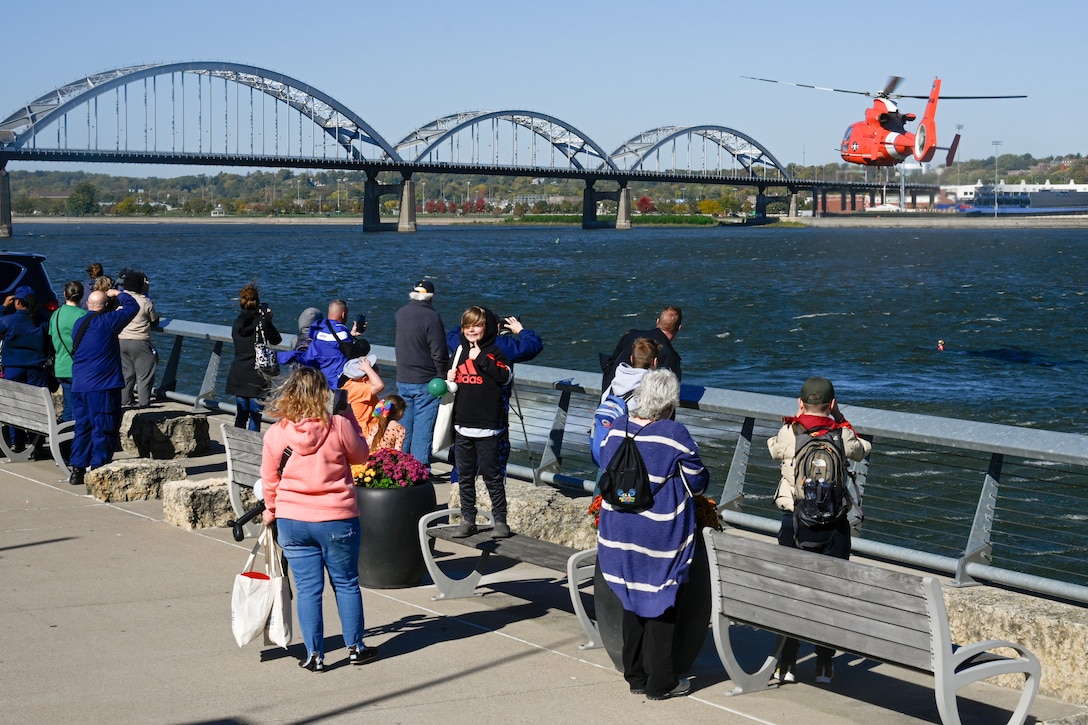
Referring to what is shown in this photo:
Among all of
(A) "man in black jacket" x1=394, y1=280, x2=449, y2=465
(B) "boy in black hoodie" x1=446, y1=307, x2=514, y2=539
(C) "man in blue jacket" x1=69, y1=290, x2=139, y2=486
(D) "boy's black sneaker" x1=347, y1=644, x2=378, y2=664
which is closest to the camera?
→ (D) "boy's black sneaker" x1=347, y1=644, x2=378, y2=664

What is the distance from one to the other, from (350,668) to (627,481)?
5.80 feet

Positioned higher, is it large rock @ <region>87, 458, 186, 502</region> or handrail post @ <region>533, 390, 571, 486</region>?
handrail post @ <region>533, 390, 571, 486</region>

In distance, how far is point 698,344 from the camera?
46.0 m

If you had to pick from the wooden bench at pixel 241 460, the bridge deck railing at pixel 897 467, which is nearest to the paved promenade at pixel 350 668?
the wooden bench at pixel 241 460

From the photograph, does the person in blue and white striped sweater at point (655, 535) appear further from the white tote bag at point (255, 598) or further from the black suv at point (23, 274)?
the black suv at point (23, 274)

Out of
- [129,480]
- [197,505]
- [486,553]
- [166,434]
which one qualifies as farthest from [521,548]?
[166,434]

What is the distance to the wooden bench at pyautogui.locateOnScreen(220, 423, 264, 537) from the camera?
878 centimetres

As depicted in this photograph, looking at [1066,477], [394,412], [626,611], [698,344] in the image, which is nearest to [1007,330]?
[698,344]

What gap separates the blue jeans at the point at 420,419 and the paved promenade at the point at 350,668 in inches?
65.6

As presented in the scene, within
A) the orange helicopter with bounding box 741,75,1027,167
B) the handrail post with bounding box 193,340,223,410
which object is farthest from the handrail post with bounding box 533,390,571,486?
the orange helicopter with bounding box 741,75,1027,167

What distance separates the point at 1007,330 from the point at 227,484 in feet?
162

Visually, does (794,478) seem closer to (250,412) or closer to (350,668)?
(350,668)

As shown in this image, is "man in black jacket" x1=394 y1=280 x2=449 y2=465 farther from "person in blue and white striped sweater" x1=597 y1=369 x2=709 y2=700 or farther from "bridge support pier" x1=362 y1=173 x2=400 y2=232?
"bridge support pier" x1=362 y1=173 x2=400 y2=232

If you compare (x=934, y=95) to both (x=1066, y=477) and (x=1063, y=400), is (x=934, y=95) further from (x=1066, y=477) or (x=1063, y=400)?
(x=1066, y=477)
